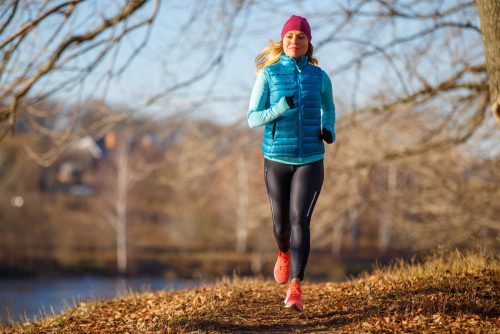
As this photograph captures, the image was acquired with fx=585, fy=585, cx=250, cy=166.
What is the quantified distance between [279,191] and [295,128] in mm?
478

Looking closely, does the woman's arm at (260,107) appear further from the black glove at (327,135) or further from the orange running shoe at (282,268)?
the orange running shoe at (282,268)

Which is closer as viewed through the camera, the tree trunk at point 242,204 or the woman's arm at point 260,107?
the woman's arm at point 260,107

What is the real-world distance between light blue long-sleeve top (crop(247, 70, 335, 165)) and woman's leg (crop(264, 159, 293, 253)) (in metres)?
0.07

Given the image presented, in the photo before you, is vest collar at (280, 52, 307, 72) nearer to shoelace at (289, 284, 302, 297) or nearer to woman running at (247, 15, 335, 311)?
woman running at (247, 15, 335, 311)

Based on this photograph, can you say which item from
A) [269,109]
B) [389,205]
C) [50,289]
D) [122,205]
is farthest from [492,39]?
[122,205]

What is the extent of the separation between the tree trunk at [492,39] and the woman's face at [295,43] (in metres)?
1.49

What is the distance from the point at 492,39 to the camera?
4508mm

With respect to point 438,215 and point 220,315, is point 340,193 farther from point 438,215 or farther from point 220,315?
point 220,315

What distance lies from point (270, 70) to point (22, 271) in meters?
21.8

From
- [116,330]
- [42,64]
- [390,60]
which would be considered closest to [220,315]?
[116,330]

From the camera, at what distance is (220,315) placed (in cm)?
426

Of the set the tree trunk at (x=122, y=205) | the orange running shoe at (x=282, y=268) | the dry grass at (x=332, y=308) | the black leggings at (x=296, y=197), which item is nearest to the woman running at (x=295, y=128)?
the black leggings at (x=296, y=197)

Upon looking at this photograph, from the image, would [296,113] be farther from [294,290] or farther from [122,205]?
[122,205]

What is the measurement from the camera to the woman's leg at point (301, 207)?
A: 404cm
